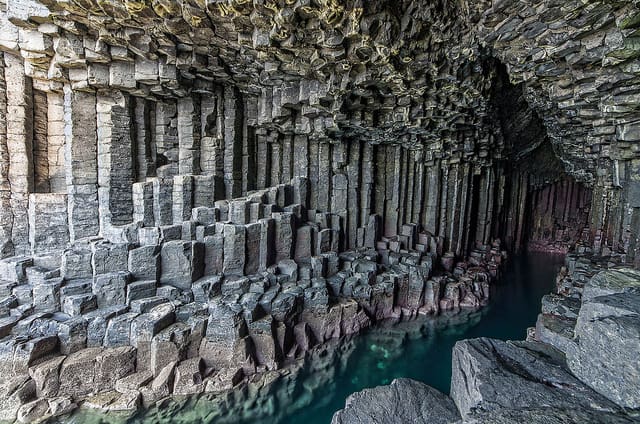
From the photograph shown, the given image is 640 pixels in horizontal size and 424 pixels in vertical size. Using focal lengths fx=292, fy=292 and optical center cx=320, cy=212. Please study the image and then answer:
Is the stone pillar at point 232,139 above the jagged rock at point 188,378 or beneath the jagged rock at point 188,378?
above

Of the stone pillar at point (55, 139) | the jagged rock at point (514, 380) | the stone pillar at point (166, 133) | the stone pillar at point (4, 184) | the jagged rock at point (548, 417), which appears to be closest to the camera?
the jagged rock at point (548, 417)

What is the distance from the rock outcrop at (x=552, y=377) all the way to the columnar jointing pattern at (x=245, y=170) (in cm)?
390

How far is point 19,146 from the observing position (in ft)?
29.9

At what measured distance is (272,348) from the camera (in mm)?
7137

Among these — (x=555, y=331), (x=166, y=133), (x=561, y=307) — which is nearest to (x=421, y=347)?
(x=561, y=307)

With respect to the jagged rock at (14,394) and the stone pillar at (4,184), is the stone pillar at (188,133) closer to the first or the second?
the stone pillar at (4,184)

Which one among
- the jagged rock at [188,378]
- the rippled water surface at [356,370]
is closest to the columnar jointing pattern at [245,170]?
the jagged rock at [188,378]

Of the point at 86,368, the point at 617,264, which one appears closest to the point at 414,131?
the point at 617,264

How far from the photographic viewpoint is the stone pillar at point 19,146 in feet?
29.5

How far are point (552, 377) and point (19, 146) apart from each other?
13.8m

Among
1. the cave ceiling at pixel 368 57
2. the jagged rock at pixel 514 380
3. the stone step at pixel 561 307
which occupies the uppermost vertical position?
the cave ceiling at pixel 368 57

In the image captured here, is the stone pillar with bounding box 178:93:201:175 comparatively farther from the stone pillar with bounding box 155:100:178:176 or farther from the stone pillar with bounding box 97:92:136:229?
the stone pillar with bounding box 97:92:136:229

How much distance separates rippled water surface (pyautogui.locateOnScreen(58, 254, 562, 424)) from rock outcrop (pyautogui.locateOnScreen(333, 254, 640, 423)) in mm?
2815

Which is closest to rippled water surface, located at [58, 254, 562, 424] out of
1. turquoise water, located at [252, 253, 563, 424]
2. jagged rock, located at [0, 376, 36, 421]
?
turquoise water, located at [252, 253, 563, 424]
